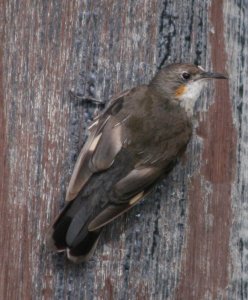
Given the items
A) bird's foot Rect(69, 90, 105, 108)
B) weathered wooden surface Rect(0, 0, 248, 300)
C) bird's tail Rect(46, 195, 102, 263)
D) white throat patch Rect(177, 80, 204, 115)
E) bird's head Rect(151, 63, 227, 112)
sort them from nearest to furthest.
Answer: bird's tail Rect(46, 195, 102, 263), weathered wooden surface Rect(0, 0, 248, 300), bird's foot Rect(69, 90, 105, 108), bird's head Rect(151, 63, 227, 112), white throat patch Rect(177, 80, 204, 115)

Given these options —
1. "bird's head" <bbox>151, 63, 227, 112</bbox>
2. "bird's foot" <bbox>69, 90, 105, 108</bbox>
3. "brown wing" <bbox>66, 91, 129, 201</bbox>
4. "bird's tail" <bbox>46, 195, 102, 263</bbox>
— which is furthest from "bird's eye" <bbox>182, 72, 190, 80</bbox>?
"bird's tail" <bbox>46, 195, 102, 263</bbox>

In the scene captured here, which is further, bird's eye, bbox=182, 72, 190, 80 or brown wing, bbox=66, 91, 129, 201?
bird's eye, bbox=182, 72, 190, 80

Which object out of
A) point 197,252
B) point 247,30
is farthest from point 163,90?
point 197,252

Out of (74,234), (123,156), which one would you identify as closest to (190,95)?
(123,156)

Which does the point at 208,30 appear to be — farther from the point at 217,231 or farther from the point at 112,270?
the point at 112,270

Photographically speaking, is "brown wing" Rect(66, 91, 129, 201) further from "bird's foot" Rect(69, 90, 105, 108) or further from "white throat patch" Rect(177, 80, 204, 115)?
"white throat patch" Rect(177, 80, 204, 115)

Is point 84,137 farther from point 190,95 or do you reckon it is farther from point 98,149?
point 190,95

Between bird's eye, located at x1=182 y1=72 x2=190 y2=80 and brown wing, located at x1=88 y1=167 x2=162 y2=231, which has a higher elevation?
bird's eye, located at x1=182 y1=72 x2=190 y2=80
